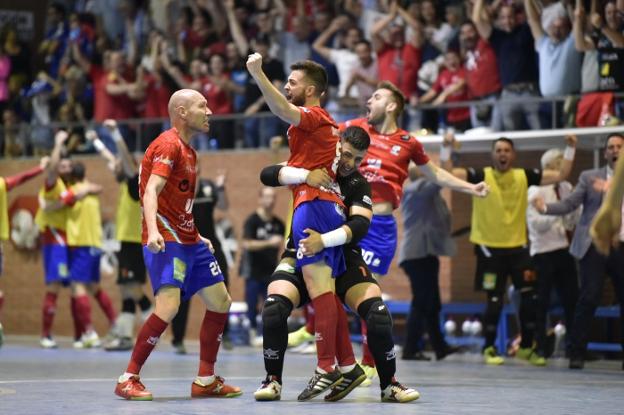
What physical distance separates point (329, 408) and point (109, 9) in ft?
52.1

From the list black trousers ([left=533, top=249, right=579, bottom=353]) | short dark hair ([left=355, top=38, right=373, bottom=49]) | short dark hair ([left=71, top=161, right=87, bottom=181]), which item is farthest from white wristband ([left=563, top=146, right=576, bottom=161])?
short dark hair ([left=71, top=161, right=87, bottom=181])

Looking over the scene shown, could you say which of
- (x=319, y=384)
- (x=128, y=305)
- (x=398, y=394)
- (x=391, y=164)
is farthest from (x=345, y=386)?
(x=128, y=305)

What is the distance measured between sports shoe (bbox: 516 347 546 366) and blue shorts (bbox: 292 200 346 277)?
5.07 m

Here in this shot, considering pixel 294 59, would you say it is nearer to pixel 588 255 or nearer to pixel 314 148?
pixel 588 255

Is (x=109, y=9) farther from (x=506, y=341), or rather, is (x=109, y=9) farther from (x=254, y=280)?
(x=506, y=341)

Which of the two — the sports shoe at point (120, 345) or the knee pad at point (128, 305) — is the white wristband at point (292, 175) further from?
the knee pad at point (128, 305)

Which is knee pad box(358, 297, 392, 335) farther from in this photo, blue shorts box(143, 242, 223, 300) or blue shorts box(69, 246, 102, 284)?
blue shorts box(69, 246, 102, 284)

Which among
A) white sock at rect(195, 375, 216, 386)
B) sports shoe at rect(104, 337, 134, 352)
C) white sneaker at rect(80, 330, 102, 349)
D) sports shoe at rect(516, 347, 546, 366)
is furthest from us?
white sneaker at rect(80, 330, 102, 349)

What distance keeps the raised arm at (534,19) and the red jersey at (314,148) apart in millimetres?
6740

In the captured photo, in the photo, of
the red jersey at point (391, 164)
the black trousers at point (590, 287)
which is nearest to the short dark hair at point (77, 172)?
the red jersey at point (391, 164)

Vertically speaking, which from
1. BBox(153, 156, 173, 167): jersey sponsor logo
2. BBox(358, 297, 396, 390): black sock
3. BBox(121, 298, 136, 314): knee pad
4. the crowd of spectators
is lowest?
BBox(121, 298, 136, 314): knee pad

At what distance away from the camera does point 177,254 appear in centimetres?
870

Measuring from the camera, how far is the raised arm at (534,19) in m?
14.9

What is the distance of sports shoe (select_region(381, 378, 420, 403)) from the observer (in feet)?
27.4
